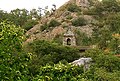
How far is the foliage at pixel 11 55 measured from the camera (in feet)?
32.4

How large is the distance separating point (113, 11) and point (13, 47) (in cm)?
3838

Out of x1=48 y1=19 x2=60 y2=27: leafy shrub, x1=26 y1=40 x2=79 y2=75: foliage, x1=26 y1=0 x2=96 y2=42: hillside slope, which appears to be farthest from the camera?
Result: x1=48 y1=19 x2=60 y2=27: leafy shrub

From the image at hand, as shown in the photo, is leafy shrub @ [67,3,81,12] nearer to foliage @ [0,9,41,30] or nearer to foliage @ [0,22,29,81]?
foliage @ [0,9,41,30]

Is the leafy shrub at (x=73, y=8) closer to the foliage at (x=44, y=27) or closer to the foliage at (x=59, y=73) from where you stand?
the foliage at (x=44, y=27)

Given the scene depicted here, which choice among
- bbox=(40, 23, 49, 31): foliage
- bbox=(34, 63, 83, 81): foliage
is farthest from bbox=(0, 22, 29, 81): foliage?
bbox=(40, 23, 49, 31): foliage

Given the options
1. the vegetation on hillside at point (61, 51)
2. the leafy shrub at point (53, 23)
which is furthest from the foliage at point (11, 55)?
the leafy shrub at point (53, 23)

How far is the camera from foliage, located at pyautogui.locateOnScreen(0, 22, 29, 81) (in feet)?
32.4

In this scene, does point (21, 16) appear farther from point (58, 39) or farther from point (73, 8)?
point (58, 39)

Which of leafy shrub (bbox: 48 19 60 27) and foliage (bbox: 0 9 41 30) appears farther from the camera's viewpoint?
foliage (bbox: 0 9 41 30)

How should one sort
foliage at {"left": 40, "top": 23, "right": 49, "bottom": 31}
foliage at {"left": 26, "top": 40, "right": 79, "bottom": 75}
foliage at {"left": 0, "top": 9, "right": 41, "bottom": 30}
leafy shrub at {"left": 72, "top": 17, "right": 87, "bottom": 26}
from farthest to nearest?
foliage at {"left": 0, "top": 9, "right": 41, "bottom": 30} < foliage at {"left": 40, "top": 23, "right": 49, "bottom": 31} < leafy shrub at {"left": 72, "top": 17, "right": 87, "bottom": 26} < foliage at {"left": 26, "top": 40, "right": 79, "bottom": 75}

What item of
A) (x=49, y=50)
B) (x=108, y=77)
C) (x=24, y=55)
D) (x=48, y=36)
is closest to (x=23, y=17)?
(x=48, y=36)

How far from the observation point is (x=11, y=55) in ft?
33.5

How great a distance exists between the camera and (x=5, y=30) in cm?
1023

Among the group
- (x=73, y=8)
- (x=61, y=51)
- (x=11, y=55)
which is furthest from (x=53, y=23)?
(x=11, y=55)
